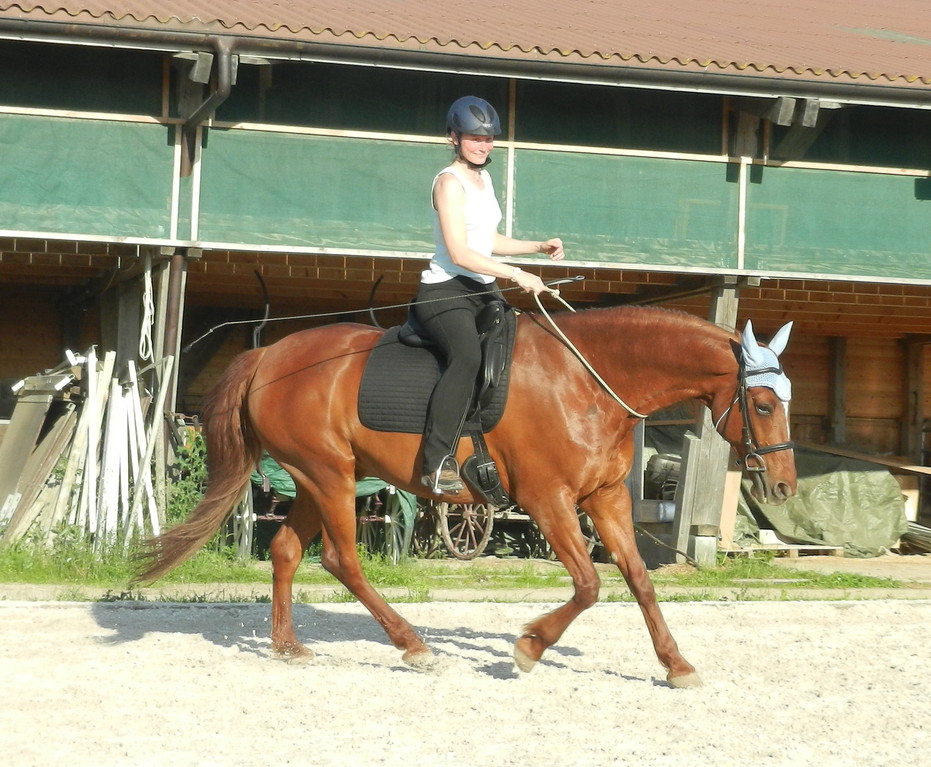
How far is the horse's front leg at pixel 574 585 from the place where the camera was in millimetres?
6195

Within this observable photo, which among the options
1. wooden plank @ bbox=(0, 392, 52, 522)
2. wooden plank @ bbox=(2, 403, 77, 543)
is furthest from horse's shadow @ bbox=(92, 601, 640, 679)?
wooden plank @ bbox=(0, 392, 52, 522)

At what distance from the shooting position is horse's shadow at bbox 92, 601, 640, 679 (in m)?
7.09

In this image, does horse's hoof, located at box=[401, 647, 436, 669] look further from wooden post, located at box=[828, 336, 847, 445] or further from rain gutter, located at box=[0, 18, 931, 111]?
wooden post, located at box=[828, 336, 847, 445]

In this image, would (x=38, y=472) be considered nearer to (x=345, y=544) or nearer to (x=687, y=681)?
(x=345, y=544)

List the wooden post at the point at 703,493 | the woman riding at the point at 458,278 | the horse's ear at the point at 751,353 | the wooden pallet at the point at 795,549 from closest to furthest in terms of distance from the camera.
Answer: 1. the horse's ear at the point at 751,353
2. the woman riding at the point at 458,278
3. the wooden post at the point at 703,493
4. the wooden pallet at the point at 795,549

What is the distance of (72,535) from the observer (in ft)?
35.4

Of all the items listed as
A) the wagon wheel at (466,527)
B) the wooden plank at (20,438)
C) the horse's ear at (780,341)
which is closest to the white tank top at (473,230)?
the horse's ear at (780,341)

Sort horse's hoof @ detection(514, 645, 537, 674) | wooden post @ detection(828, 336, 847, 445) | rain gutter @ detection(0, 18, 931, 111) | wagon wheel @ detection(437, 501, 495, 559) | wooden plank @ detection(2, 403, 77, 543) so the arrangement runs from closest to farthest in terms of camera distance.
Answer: horse's hoof @ detection(514, 645, 537, 674) → rain gutter @ detection(0, 18, 931, 111) → wooden plank @ detection(2, 403, 77, 543) → wagon wheel @ detection(437, 501, 495, 559) → wooden post @ detection(828, 336, 847, 445)

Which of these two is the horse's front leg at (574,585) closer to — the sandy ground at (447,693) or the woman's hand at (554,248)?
the sandy ground at (447,693)

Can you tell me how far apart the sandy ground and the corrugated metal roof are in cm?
561

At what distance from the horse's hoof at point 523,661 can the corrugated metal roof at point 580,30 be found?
22.9 feet

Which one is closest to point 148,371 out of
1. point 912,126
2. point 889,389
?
point 912,126

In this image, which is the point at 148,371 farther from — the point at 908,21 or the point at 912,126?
the point at 908,21

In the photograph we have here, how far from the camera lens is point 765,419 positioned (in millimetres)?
6172
